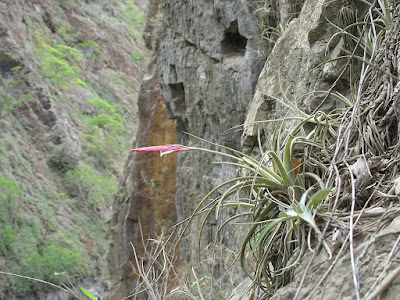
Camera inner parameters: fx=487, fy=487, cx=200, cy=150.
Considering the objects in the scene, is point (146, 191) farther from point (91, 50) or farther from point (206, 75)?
point (91, 50)

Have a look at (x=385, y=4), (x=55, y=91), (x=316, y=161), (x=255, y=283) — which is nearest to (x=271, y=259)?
(x=255, y=283)

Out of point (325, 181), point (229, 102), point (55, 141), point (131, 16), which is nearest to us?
point (325, 181)

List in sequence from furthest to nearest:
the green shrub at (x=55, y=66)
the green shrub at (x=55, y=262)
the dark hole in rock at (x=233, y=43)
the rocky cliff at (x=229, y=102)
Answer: the green shrub at (x=55, y=66) → the green shrub at (x=55, y=262) → the dark hole in rock at (x=233, y=43) → the rocky cliff at (x=229, y=102)

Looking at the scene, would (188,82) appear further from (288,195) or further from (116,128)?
(116,128)

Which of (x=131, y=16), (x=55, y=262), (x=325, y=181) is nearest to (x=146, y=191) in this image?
(x=55, y=262)

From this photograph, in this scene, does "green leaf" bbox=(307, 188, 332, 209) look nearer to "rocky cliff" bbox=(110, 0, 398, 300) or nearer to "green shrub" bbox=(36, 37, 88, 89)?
"rocky cliff" bbox=(110, 0, 398, 300)

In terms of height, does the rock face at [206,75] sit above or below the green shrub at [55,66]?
above

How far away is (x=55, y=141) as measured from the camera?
21.5 meters

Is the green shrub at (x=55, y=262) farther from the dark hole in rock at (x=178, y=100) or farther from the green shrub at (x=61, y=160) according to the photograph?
the dark hole in rock at (x=178, y=100)

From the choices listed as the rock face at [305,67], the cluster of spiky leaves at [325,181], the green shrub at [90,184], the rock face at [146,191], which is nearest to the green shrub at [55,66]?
the green shrub at [90,184]

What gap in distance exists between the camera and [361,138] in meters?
1.73

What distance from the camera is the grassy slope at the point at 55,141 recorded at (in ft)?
55.0

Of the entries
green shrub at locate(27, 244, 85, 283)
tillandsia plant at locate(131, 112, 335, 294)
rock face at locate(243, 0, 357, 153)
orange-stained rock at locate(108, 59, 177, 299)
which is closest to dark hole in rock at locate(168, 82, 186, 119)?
A: orange-stained rock at locate(108, 59, 177, 299)

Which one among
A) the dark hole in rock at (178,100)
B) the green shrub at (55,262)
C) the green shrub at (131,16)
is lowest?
the green shrub at (55,262)
